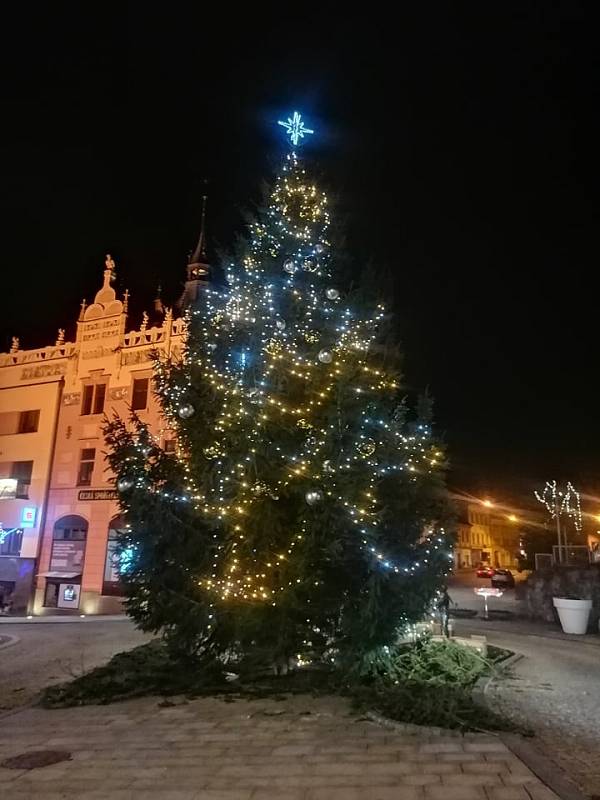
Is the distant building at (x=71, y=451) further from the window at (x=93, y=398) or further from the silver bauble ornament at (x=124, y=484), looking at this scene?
the silver bauble ornament at (x=124, y=484)

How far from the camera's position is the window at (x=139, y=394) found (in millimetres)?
28984

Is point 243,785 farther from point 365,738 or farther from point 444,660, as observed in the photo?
point 444,660

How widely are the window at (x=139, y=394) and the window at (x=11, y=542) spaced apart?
779cm

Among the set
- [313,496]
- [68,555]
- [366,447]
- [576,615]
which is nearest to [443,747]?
[313,496]

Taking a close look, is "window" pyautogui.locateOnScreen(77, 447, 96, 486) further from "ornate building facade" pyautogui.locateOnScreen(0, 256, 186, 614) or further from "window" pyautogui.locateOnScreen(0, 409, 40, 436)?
"window" pyautogui.locateOnScreen(0, 409, 40, 436)

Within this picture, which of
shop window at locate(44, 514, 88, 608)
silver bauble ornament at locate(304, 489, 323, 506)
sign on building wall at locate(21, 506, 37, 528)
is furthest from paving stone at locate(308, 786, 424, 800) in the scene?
sign on building wall at locate(21, 506, 37, 528)

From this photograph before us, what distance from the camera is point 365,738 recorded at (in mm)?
6527

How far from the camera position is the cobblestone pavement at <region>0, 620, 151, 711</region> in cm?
1016

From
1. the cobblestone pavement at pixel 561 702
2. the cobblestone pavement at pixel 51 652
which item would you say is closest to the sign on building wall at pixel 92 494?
the cobblestone pavement at pixel 51 652

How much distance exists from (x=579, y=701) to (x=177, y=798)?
5737 millimetres

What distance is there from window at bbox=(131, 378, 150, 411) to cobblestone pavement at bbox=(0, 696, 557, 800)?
850 inches

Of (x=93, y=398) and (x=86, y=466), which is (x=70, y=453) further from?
(x=93, y=398)

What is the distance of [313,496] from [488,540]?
271 feet

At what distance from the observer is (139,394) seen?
2931 centimetres
